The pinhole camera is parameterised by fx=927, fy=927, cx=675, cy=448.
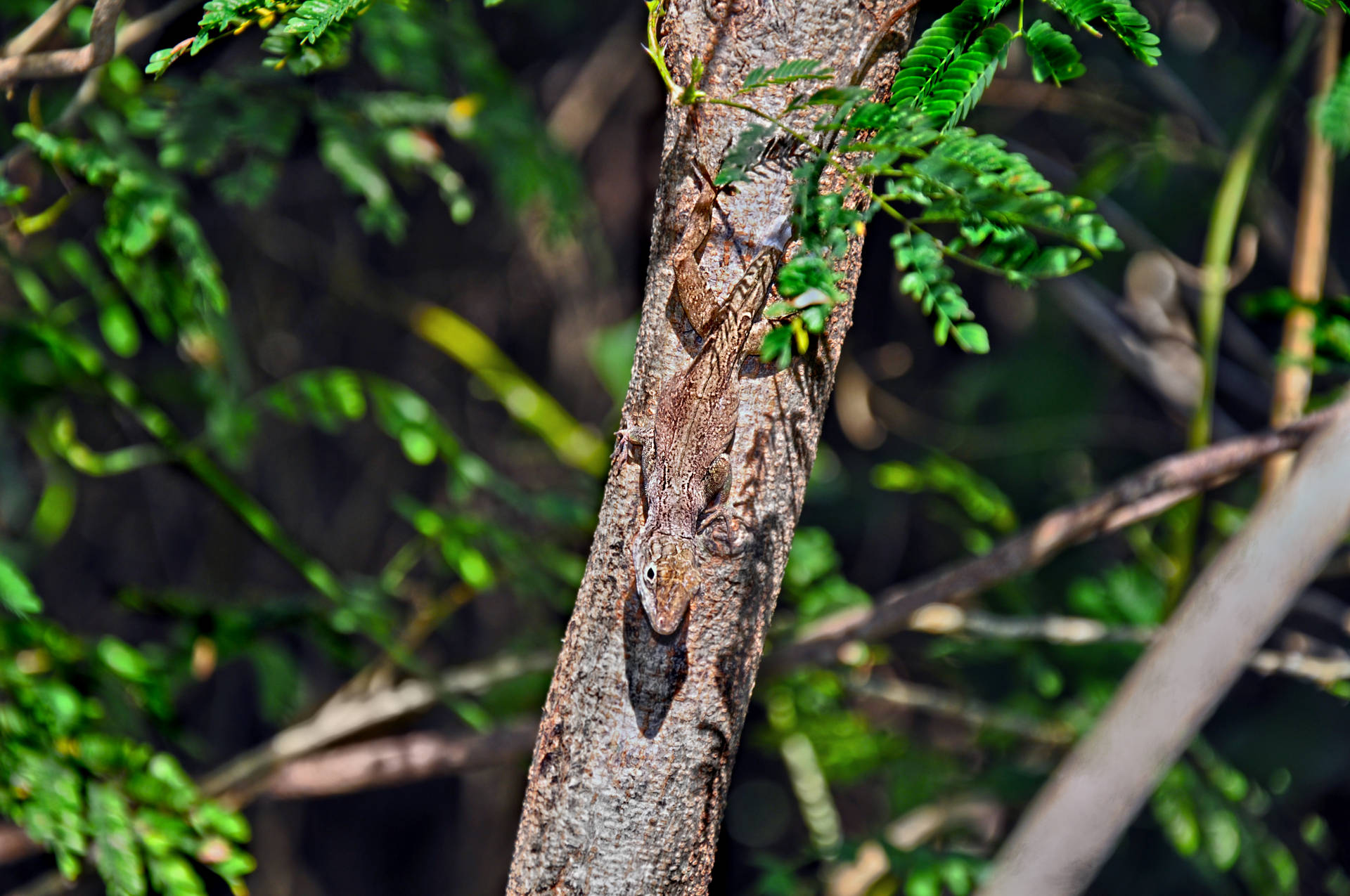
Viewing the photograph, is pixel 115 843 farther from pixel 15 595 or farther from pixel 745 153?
pixel 745 153

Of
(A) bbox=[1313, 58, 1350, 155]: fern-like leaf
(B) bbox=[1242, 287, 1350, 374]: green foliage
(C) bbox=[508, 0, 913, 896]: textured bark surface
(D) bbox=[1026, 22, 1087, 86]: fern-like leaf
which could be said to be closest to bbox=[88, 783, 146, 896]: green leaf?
(C) bbox=[508, 0, 913, 896]: textured bark surface

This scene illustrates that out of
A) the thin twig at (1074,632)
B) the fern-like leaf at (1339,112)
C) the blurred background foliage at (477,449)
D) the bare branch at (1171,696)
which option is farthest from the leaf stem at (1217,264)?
the bare branch at (1171,696)

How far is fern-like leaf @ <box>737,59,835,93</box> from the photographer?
0.57 metres

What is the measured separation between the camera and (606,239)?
10.1 ft

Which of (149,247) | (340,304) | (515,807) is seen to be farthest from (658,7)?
(340,304)

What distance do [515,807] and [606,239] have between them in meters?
1.80

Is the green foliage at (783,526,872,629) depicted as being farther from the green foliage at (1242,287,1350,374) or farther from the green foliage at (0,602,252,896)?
the green foliage at (0,602,252,896)

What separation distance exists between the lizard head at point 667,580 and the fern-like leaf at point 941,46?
34 centimetres

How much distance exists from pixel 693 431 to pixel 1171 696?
35 centimetres

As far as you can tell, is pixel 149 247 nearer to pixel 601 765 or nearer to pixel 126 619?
pixel 601 765

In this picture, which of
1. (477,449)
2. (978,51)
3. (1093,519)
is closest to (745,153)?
(978,51)

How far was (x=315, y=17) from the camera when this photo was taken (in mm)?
634

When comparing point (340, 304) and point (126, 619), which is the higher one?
point (340, 304)

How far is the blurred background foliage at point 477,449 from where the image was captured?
4.19ft
